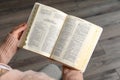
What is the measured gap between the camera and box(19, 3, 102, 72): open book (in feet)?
3.06

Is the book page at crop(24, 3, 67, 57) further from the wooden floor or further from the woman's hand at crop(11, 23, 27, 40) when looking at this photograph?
the wooden floor

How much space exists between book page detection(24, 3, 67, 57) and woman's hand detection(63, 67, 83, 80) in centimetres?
10

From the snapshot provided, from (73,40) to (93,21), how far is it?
2.89ft

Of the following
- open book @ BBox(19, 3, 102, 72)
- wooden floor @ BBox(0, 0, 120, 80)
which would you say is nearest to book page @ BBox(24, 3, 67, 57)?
open book @ BBox(19, 3, 102, 72)

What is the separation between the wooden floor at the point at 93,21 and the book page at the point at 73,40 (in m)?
0.61

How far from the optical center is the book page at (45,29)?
0.95m

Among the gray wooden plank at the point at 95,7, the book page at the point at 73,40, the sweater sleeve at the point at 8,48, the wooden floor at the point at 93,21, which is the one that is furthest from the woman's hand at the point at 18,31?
the gray wooden plank at the point at 95,7

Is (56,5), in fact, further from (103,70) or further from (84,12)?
(103,70)

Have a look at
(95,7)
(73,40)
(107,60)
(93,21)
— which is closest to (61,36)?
(73,40)

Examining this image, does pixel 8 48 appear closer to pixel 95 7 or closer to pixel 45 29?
pixel 45 29

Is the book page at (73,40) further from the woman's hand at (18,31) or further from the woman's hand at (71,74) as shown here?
the woman's hand at (18,31)

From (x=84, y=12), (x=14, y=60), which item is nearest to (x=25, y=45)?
(x=14, y=60)

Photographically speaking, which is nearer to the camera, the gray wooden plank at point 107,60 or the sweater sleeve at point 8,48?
the sweater sleeve at point 8,48

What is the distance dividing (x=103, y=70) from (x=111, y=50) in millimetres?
175
